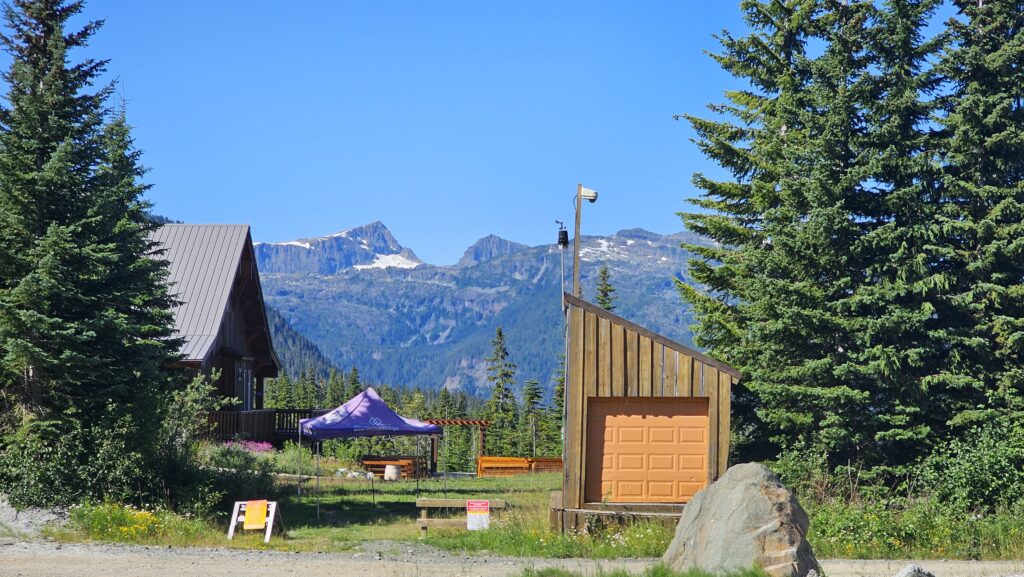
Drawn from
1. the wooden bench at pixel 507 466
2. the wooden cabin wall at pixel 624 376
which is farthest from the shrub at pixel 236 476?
the wooden bench at pixel 507 466

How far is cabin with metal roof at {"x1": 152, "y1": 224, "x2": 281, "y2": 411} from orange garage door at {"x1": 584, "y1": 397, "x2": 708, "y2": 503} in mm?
17748

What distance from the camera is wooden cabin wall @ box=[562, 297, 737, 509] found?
18.5 m

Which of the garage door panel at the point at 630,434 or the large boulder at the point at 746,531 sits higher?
the garage door panel at the point at 630,434

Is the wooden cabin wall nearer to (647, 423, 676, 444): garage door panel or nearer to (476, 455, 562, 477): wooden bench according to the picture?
(647, 423, 676, 444): garage door panel

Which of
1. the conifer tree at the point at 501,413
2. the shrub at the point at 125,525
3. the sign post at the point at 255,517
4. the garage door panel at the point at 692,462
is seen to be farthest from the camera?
the conifer tree at the point at 501,413

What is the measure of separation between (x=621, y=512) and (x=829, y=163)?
9.31 m

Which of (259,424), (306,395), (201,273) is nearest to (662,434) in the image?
(259,424)

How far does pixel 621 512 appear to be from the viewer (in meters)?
18.4

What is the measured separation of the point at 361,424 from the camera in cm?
2652

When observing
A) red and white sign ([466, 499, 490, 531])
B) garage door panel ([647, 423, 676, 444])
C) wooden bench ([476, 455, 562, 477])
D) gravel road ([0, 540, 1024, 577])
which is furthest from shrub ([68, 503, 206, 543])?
wooden bench ([476, 455, 562, 477])

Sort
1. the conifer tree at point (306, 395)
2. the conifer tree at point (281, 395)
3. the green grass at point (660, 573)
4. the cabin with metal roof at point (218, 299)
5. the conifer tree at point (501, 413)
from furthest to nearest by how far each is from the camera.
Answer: the conifer tree at point (306, 395)
the conifer tree at point (281, 395)
the conifer tree at point (501, 413)
the cabin with metal roof at point (218, 299)
the green grass at point (660, 573)

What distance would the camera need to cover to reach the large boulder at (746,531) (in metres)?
12.1

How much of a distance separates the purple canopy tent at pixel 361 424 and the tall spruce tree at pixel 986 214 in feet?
44.8

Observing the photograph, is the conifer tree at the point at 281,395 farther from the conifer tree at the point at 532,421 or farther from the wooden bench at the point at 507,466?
the wooden bench at the point at 507,466
